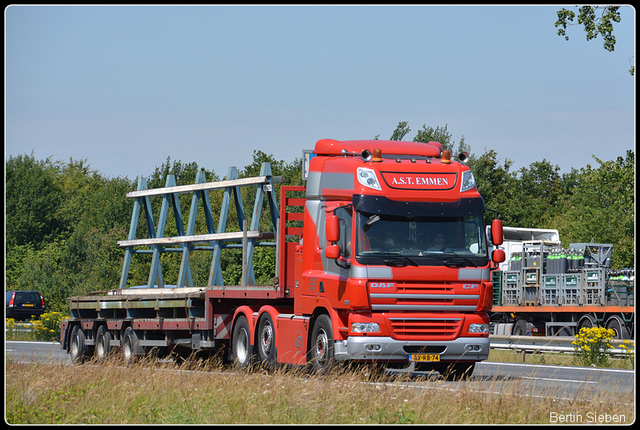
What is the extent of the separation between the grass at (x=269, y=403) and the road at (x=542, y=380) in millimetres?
354

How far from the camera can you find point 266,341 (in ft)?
50.0

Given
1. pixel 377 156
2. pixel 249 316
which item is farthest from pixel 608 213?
pixel 377 156

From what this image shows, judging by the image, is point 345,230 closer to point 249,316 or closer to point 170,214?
point 249,316

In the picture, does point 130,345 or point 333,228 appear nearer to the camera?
point 333,228

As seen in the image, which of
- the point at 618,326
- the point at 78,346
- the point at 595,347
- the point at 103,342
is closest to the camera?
the point at 595,347

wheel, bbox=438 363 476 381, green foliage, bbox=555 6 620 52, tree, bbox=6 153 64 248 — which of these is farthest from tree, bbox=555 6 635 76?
tree, bbox=6 153 64 248

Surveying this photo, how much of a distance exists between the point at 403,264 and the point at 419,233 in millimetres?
607

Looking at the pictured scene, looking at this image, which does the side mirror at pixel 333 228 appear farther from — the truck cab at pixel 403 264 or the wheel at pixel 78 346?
the wheel at pixel 78 346

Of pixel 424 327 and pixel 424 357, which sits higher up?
pixel 424 327

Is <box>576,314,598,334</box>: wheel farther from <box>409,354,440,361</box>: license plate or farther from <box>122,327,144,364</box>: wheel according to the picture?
<box>409,354,440,361</box>: license plate

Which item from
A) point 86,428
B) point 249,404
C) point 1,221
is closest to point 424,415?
point 249,404

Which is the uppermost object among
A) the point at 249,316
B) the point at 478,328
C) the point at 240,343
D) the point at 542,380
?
the point at 249,316

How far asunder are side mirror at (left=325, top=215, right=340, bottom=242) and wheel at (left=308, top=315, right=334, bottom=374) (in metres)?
1.43

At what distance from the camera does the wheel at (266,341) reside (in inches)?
583
